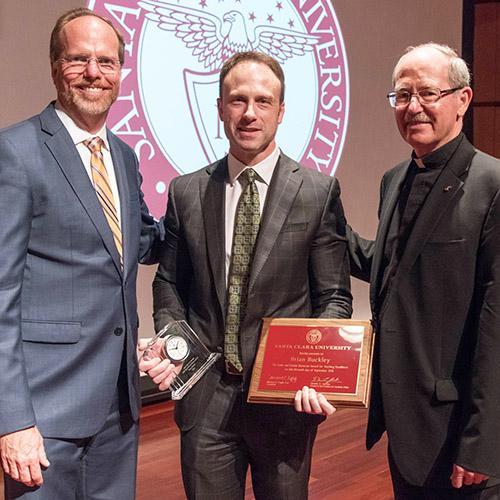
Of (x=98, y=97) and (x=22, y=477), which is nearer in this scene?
(x=22, y=477)

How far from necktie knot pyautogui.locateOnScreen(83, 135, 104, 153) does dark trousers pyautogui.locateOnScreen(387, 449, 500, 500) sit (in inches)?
41.8

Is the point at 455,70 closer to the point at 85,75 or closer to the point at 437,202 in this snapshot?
the point at 437,202

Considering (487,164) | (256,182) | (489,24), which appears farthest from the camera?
(489,24)

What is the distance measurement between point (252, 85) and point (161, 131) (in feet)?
6.11

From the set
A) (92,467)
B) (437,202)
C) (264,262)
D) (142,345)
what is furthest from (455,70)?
(92,467)

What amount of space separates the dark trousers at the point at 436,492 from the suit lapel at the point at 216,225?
0.62 meters

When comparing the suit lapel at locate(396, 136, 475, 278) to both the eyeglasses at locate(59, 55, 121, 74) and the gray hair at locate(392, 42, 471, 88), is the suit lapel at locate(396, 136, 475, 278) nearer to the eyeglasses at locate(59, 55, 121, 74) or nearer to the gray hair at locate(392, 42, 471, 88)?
the gray hair at locate(392, 42, 471, 88)

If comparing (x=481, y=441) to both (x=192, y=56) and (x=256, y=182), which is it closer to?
(x=256, y=182)

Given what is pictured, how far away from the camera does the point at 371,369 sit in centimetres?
168

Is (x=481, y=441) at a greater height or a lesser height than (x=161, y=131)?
lesser

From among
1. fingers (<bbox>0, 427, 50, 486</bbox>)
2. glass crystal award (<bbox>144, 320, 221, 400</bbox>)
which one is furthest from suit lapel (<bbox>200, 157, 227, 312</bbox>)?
fingers (<bbox>0, 427, 50, 486</bbox>)

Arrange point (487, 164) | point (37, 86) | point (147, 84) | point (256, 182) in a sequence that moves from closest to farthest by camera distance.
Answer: point (487, 164), point (256, 182), point (37, 86), point (147, 84)

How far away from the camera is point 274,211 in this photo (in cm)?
175

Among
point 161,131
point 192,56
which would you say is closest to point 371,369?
point 161,131
